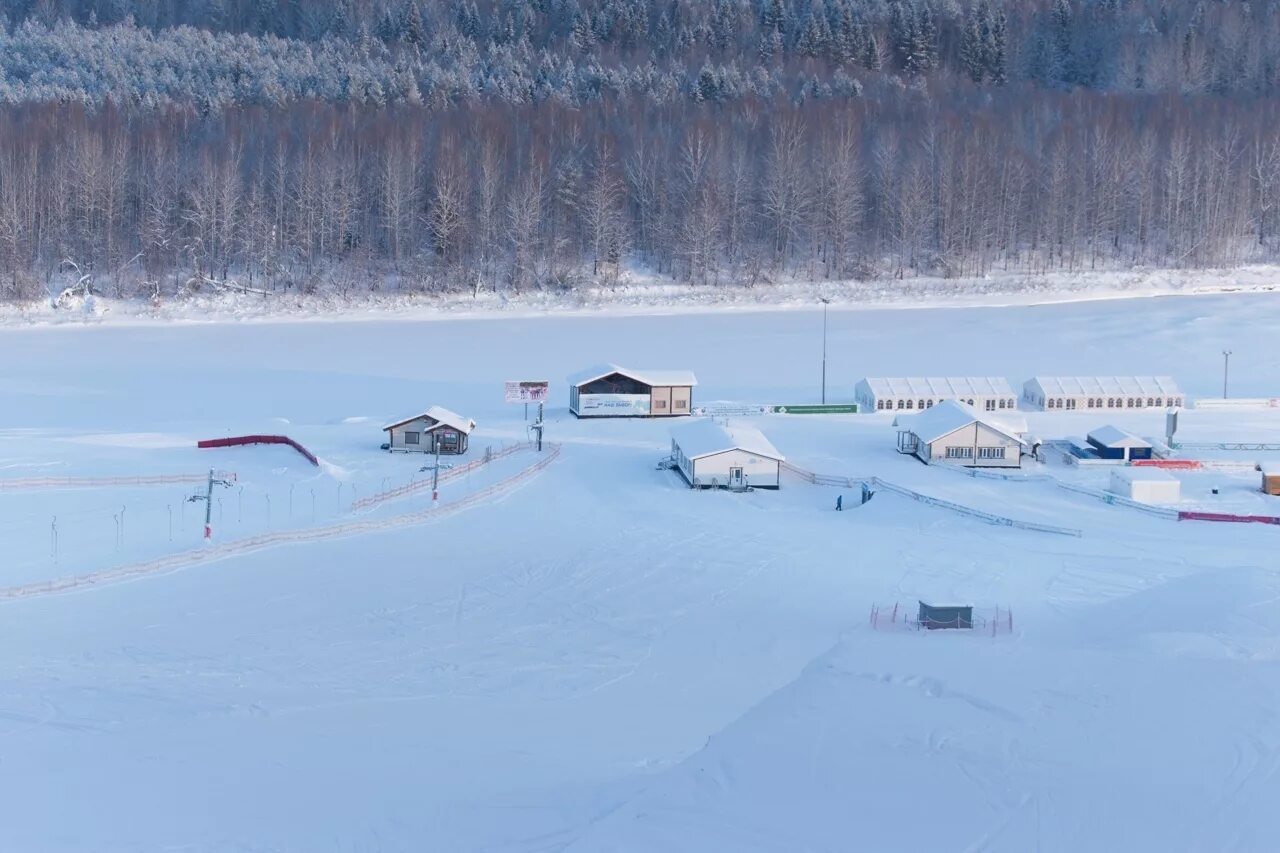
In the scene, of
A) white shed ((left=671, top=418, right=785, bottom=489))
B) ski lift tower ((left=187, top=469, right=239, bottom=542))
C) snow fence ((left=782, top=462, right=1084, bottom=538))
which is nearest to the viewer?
ski lift tower ((left=187, top=469, right=239, bottom=542))

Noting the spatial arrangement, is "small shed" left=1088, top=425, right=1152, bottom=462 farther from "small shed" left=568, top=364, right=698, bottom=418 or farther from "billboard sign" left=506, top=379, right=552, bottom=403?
"billboard sign" left=506, top=379, right=552, bottom=403

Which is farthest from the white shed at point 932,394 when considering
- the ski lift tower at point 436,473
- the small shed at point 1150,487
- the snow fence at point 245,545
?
the ski lift tower at point 436,473

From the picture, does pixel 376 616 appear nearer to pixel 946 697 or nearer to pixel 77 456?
pixel 946 697

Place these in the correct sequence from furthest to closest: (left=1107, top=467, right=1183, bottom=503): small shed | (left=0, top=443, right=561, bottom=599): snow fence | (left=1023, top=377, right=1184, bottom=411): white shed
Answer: (left=1023, top=377, right=1184, bottom=411): white shed → (left=1107, top=467, right=1183, bottom=503): small shed → (left=0, top=443, right=561, bottom=599): snow fence

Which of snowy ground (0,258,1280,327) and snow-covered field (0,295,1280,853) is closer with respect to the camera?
snow-covered field (0,295,1280,853)

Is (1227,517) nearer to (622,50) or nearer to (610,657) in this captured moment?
(610,657)

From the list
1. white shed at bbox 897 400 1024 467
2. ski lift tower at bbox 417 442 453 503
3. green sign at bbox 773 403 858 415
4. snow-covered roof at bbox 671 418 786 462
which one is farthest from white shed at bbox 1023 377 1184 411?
ski lift tower at bbox 417 442 453 503

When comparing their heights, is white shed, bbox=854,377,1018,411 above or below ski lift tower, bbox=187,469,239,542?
above
